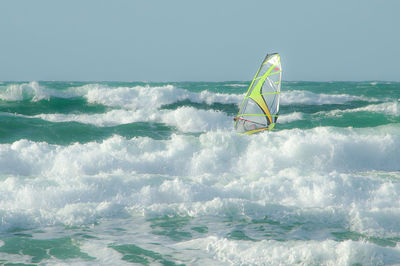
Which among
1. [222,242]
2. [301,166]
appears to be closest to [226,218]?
[222,242]

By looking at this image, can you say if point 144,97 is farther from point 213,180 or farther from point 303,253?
point 303,253

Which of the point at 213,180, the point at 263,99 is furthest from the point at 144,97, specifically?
the point at 213,180

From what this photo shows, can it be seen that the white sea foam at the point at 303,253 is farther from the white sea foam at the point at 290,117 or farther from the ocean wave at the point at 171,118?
the white sea foam at the point at 290,117

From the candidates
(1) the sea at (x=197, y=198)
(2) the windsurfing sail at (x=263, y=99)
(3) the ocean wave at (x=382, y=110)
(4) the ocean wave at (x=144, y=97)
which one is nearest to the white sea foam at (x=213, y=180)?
(1) the sea at (x=197, y=198)

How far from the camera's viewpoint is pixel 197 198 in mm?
7648

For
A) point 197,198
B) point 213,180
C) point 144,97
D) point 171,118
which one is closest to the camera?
point 197,198

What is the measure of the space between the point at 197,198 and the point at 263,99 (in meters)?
6.17

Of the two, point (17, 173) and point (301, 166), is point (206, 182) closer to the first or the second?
point (301, 166)

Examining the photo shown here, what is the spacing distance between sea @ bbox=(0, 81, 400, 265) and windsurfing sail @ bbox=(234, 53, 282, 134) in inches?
38.9

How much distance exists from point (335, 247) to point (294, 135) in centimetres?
729

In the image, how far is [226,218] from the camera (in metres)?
6.41

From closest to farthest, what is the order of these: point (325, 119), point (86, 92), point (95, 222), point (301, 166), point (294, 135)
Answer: point (95, 222) < point (301, 166) < point (294, 135) < point (325, 119) < point (86, 92)

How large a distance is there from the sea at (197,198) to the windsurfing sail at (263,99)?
3.24 ft

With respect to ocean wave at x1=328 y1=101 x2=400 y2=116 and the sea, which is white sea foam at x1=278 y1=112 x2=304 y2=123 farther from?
the sea
